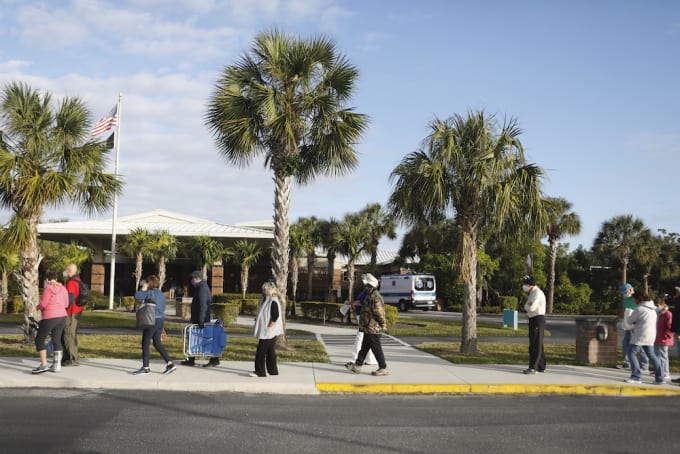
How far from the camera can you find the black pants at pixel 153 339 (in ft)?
33.6

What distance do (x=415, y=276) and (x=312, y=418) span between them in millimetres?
31916

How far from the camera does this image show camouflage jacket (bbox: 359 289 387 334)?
10.5 m

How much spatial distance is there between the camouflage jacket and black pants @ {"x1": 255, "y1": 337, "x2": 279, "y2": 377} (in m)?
1.61

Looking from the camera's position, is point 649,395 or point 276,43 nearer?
point 649,395

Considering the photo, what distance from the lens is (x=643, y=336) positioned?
10547mm

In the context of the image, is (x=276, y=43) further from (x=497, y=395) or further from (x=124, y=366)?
(x=497, y=395)

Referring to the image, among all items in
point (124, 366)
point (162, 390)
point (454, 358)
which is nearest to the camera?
point (162, 390)

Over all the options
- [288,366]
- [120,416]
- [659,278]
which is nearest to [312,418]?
[120,416]

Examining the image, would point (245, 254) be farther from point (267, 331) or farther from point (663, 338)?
point (663, 338)

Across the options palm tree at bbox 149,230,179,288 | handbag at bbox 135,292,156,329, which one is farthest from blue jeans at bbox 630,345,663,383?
palm tree at bbox 149,230,179,288

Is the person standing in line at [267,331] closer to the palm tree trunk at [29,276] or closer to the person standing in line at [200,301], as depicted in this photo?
the person standing in line at [200,301]

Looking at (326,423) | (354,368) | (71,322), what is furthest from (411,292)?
(326,423)

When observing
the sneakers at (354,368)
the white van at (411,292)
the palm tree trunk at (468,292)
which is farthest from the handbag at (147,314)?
the white van at (411,292)

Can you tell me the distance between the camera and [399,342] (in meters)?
17.7
